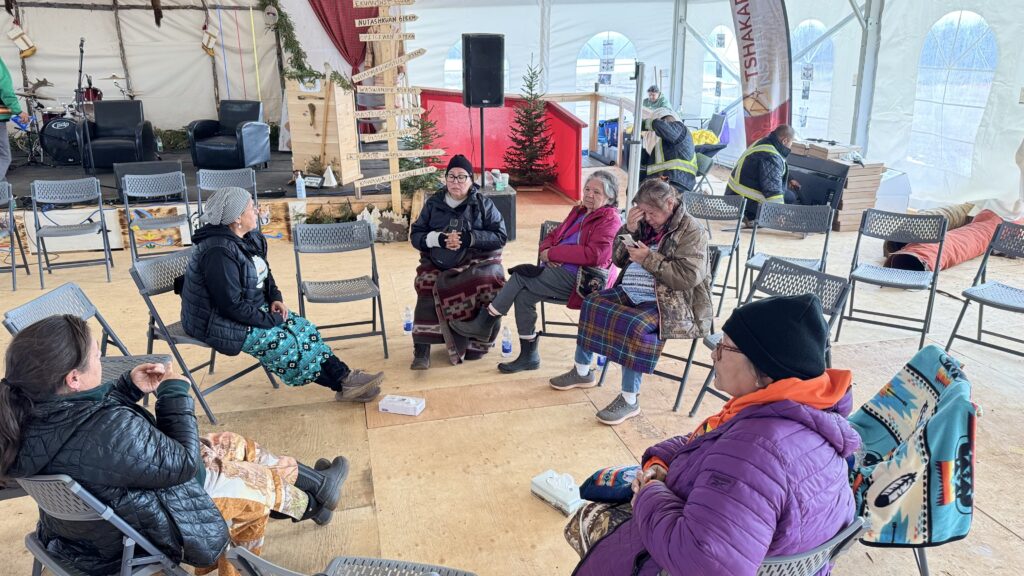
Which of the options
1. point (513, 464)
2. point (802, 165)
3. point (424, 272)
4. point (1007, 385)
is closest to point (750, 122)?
point (802, 165)

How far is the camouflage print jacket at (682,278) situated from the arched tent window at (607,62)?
9.12 m

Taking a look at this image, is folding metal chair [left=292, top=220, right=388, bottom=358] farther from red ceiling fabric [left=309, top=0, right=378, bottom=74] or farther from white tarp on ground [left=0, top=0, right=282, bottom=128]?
white tarp on ground [left=0, top=0, right=282, bottom=128]

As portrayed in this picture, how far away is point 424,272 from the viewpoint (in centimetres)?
413

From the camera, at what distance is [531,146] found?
30.0ft

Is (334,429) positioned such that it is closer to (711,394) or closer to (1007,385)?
(711,394)

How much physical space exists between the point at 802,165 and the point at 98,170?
27.8 ft

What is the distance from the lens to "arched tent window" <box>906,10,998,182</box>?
666cm

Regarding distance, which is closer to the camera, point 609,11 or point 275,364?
point 275,364

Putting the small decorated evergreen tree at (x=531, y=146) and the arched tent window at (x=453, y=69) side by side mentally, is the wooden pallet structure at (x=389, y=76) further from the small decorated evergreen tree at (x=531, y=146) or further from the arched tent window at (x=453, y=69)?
the arched tent window at (x=453, y=69)

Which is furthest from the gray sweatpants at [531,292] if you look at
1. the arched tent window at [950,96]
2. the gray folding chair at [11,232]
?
the arched tent window at [950,96]

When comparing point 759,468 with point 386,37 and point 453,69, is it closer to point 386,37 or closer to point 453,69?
point 386,37

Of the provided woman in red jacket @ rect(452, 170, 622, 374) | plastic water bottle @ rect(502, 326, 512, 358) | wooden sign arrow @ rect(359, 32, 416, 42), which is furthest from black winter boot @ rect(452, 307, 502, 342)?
wooden sign arrow @ rect(359, 32, 416, 42)

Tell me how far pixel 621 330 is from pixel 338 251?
1.92 m

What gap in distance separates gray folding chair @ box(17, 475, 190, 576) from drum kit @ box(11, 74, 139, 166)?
7.73 metres
